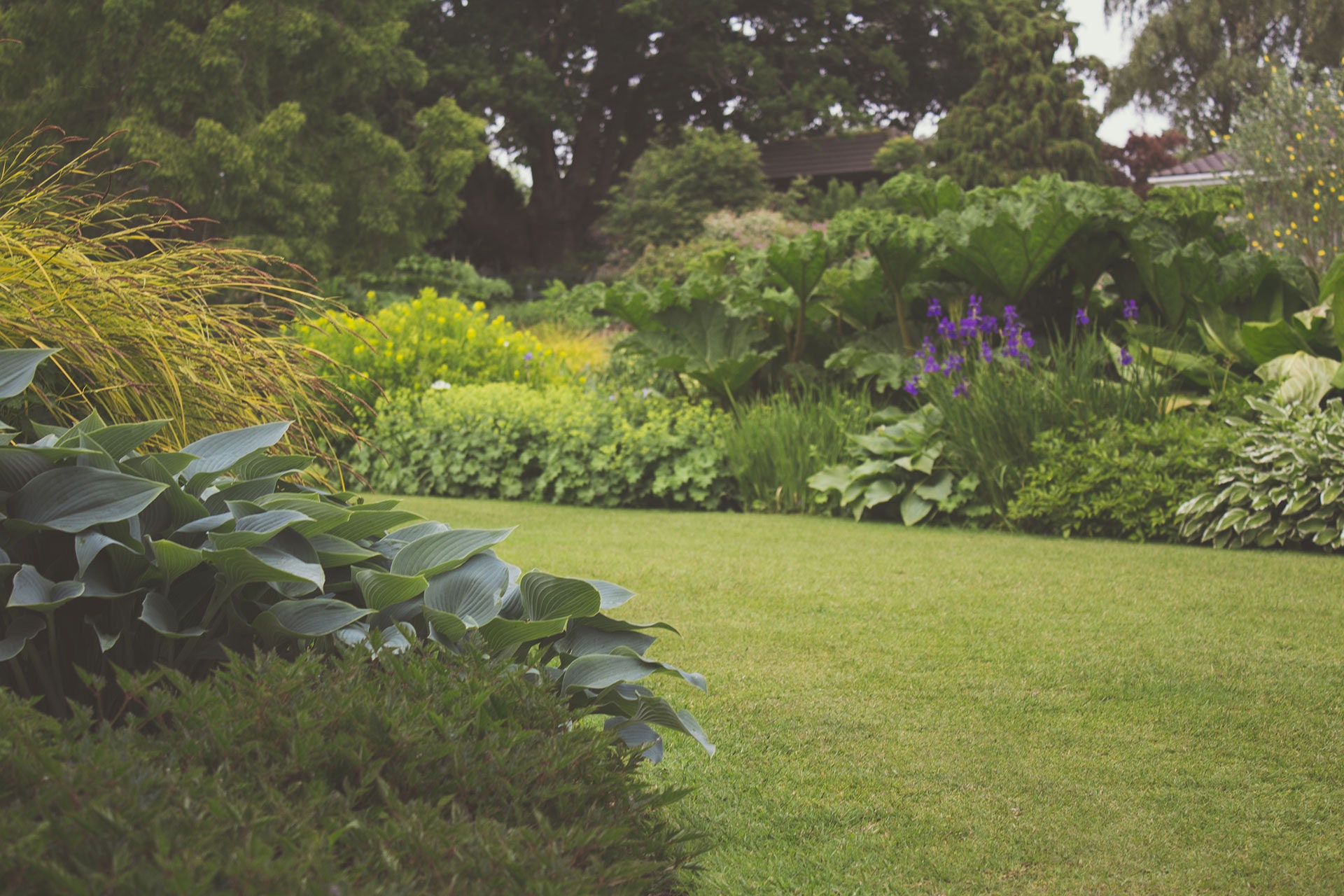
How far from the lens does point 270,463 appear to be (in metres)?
2.05

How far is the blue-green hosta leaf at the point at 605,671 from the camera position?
176 centimetres

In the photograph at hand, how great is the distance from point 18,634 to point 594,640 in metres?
0.95

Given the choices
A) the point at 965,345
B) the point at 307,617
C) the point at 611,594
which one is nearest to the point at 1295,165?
the point at 965,345

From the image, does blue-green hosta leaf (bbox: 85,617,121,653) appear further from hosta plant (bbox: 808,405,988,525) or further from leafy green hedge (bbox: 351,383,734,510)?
leafy green hedge (bbox: 351,383,734,510)

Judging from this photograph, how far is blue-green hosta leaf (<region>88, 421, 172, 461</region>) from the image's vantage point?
1.84 metres

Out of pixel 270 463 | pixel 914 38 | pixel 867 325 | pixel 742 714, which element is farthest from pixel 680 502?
pixel 914 38

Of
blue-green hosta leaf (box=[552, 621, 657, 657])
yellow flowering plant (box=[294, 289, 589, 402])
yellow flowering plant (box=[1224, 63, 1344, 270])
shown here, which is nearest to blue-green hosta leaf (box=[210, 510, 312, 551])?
blue-green hosta leaf (box=[552, 621, 657, 657])

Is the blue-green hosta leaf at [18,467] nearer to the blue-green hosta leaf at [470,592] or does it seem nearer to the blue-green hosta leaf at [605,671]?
the blue-green hosta leaf at [470,592]

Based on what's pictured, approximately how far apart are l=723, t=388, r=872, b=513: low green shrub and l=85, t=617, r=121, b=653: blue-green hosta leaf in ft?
16.1

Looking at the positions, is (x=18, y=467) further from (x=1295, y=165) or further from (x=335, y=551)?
(x=1295, y=165)

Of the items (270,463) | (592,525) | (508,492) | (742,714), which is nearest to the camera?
(270,463)

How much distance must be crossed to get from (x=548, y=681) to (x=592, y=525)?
14.2 ft

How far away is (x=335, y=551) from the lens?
185 cm

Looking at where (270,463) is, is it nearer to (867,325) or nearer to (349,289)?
(867,325)
